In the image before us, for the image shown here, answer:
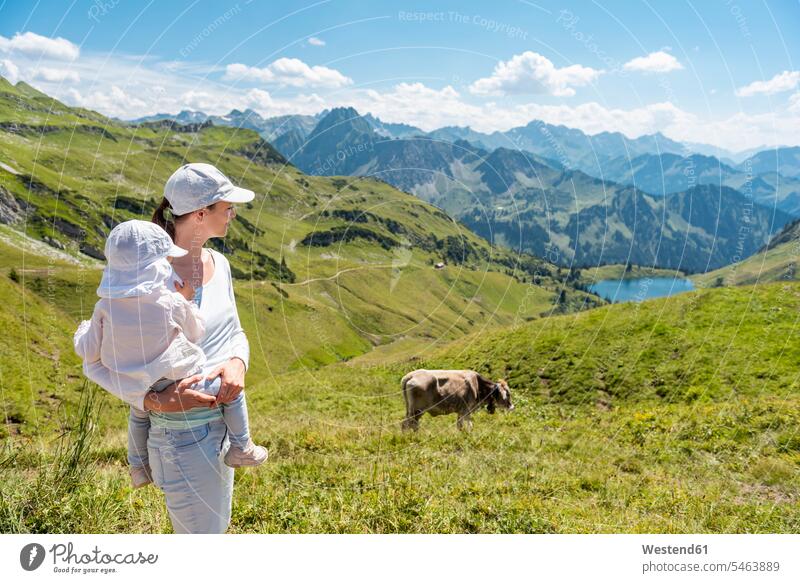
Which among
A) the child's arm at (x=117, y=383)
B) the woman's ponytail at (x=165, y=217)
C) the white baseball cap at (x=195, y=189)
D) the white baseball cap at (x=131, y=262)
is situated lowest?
the child's arm at (x=117, y=383)

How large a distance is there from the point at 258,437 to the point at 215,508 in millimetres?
7425

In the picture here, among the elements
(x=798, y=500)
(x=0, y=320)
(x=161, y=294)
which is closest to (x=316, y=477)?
(x=161, y=294)

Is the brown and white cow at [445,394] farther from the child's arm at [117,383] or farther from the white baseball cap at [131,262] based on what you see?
the white baseball cap at [131,262]

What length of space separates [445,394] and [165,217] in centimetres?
1116

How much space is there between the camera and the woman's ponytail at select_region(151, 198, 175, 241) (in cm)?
436

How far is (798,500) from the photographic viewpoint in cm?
825

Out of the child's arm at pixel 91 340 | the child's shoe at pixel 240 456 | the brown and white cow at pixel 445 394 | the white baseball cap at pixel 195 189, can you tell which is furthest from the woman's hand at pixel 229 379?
the brown and white cow at pixel 445 394

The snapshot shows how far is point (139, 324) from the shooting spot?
12.0ft

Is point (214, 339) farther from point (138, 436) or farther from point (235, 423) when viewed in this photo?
point (138, 436)

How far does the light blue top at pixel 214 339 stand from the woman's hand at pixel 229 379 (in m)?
0.08

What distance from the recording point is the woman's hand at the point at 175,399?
382 cm

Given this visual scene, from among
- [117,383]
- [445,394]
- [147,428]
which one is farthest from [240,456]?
[445,394]

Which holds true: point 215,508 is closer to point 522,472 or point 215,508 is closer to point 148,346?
point 148,346

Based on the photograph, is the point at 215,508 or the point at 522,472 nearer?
the point at 215,508
